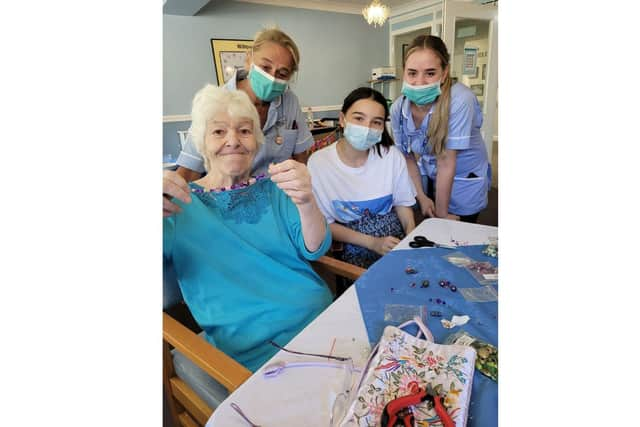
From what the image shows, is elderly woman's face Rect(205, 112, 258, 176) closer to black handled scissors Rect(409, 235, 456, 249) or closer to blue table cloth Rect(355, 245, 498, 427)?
blue table cloth Rect(355, 245, 498, 427)

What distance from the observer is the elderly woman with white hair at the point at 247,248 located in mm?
573

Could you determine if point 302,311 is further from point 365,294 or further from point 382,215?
point 382,215

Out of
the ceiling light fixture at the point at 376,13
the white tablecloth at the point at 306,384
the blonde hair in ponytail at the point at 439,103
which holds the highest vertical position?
the ceiling light fixture at the point at 376,13

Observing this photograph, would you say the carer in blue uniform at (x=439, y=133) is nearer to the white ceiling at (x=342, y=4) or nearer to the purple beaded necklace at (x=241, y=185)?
the white ceiling at (x=342, y=4)

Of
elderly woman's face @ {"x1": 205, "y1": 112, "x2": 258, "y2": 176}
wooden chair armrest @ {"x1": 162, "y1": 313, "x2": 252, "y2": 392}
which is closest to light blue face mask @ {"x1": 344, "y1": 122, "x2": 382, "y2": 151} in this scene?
elderly woman's face @ {"x1": 205, "y1": 112, "x2": 258, "y2": 176}

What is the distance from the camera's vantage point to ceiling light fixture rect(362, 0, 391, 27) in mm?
579

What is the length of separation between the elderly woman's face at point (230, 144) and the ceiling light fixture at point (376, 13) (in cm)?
27

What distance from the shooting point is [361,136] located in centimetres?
70

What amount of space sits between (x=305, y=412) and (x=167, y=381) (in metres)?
0.42

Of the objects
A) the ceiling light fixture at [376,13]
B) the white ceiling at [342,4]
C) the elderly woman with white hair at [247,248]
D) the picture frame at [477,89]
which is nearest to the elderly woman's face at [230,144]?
the elderly woman with white hair at [247,248]

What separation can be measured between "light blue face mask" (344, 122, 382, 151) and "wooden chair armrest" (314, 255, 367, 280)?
0.26 metres

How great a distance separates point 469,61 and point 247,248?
524mm

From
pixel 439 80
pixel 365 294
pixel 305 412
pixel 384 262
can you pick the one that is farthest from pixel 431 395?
pixel 439 80

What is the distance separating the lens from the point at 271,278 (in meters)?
0.68
